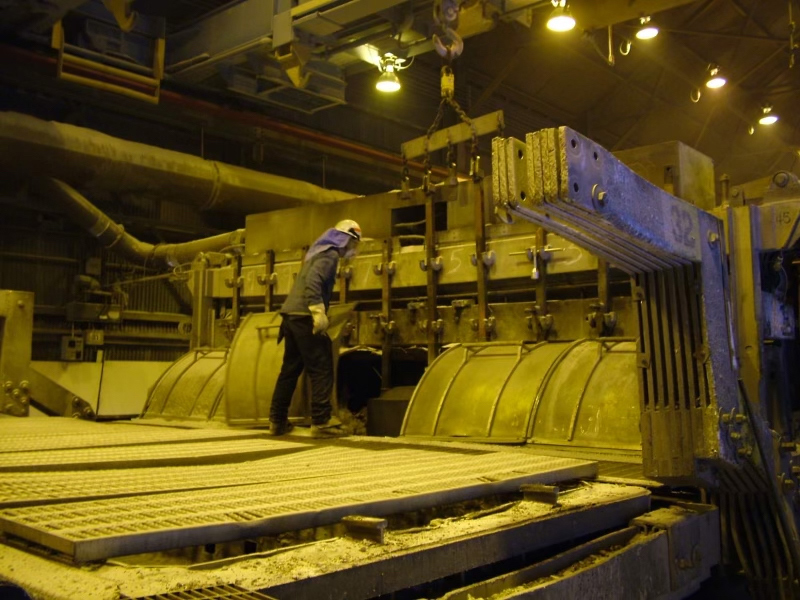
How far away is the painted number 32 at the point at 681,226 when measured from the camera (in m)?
2.95

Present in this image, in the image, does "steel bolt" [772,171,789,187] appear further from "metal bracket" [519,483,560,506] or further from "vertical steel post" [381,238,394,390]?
"vertical steel post" [381,238,394,390]

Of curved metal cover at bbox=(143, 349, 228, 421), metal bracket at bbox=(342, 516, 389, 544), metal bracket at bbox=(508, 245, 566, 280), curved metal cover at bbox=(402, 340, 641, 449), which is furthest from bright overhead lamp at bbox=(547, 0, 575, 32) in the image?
metal bracket at bbox=(342, 516, 389, 544)

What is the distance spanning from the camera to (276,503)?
2.21m

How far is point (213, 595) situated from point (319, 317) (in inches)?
141

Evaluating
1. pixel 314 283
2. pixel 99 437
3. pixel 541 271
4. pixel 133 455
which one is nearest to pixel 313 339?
pixel 314 283

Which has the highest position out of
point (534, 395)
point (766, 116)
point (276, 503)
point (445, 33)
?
point (766, 116)

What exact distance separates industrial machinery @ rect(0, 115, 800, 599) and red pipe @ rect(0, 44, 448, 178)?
2869 millimetres

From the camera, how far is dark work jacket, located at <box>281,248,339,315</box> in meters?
5.22

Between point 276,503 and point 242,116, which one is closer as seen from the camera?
point 276,503

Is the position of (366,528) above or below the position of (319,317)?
below

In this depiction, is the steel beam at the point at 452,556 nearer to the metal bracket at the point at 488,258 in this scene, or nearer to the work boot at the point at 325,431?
the work boot at the point at 325,431

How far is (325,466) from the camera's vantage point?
3.17m

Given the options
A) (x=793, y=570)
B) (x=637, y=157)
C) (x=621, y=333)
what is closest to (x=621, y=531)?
(x=793, y=570)

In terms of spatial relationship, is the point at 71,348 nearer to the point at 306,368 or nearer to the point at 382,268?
the point at 382,268
